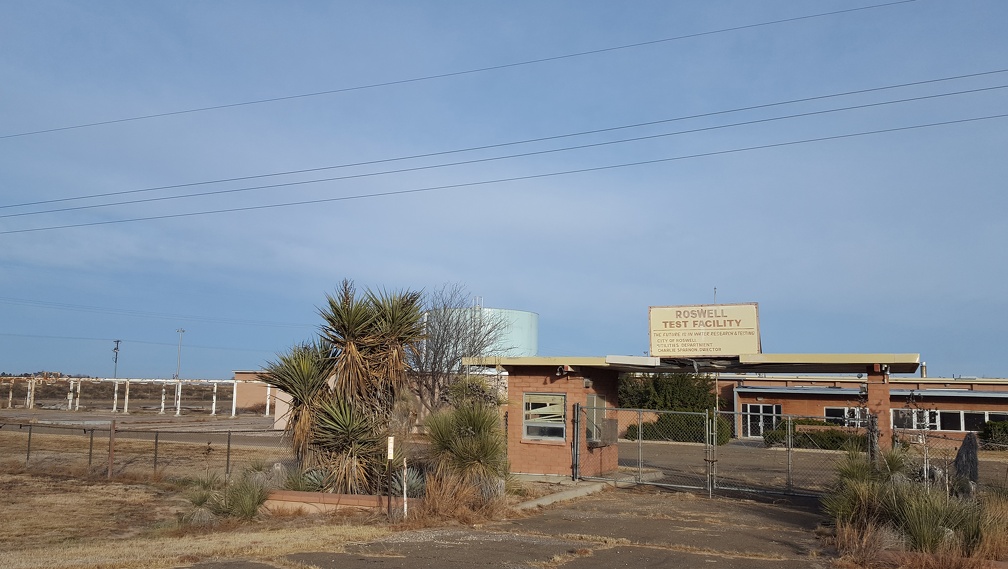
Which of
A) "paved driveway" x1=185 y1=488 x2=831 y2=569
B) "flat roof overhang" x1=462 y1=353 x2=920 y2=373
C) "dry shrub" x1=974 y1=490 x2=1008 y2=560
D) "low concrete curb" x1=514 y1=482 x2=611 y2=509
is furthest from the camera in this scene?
"flat roof overhang" x1=462 y1=353 x2=920 y2=373

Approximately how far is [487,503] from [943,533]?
7048 mm

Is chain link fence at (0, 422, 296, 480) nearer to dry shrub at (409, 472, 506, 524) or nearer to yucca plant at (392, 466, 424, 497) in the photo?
yucca plant at (392, 466, 424, 497)

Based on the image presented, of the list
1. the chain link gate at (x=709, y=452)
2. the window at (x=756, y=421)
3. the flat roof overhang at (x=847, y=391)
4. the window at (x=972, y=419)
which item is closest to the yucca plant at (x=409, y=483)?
the chain link gate at (x=709, y=452)

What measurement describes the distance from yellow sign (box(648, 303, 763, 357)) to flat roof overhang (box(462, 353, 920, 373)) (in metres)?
0.28

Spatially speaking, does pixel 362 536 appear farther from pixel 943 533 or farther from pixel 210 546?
pixel 943 533

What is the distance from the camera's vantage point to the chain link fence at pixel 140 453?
2083cm

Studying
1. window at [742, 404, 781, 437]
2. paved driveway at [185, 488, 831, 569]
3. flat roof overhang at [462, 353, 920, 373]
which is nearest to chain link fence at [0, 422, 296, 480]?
paved driveway at [185, 488, 831, 569]

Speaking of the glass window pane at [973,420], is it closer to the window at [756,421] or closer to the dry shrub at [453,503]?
the window at [756,421]

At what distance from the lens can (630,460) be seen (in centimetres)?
2989

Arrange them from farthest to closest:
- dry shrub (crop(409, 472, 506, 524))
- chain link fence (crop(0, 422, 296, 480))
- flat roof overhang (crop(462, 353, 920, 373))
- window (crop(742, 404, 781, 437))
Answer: window (crop(742, 404, 781, 437)) < chain link fence (crop(0, 422, 296, 480)) < flat roof overhang (crop(462, 353, 920, 373)) < dry shrub (crop(409, 472, 506, 524))

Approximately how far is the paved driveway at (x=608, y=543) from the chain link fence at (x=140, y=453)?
5392 millimetres

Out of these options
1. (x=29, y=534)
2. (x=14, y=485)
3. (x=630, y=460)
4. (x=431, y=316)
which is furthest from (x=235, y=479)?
(x=431, y=316)

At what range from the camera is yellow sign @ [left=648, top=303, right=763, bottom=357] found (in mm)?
19797

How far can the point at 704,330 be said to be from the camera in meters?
20.2
